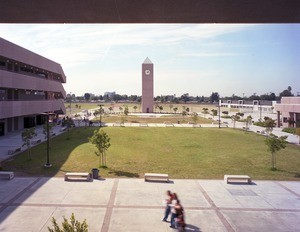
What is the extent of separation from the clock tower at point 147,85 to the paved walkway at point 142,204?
263 ft

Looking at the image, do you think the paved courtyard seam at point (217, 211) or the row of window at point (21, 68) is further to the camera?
the row of window at point (21, 68)

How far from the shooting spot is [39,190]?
1812 centimetres

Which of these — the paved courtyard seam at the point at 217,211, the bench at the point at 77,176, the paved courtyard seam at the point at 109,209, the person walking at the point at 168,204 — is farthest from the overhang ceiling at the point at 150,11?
the bench at the point at 77,176

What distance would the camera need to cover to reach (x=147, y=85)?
10012 cm

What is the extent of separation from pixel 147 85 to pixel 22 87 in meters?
55.0

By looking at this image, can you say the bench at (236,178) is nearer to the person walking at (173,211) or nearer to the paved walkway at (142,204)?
the paved walkway at (142,204)

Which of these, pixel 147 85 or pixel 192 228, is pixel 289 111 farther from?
pixel 192 228

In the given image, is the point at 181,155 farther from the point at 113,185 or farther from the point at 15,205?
the point at 15,205

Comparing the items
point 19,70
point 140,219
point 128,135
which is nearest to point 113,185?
point 140,219

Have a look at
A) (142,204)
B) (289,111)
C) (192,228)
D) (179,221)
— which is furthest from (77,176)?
(289,111)

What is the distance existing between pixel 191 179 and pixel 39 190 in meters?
10.1

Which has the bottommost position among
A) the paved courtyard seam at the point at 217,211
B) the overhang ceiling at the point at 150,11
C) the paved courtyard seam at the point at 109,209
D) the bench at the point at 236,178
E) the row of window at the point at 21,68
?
the paved courtyard seam at the point at 217,211

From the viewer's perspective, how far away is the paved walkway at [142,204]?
43.7 feet

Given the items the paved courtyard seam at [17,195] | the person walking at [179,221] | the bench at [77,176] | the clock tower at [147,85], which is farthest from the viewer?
the clock tower at [147,85]
